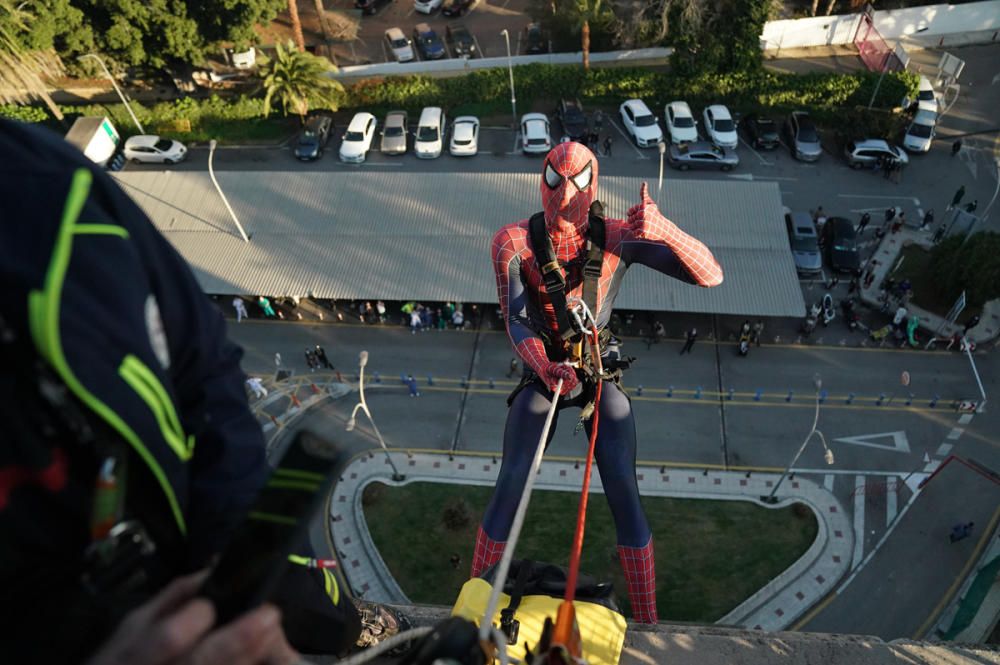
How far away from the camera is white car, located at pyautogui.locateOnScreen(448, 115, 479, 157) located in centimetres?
3866

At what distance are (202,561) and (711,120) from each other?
130ft

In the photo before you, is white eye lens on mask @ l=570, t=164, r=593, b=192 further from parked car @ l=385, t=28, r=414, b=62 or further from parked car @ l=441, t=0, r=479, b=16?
parked car @ l=441, t=0, r=479, b=16

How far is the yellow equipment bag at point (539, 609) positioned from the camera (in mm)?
10086

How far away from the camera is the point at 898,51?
137 feet

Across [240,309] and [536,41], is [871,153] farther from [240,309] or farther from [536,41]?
[240,309]

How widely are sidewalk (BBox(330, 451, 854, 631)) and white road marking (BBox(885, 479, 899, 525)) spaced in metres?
1.60

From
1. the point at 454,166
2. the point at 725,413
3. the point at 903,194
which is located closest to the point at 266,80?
the point at 454,166

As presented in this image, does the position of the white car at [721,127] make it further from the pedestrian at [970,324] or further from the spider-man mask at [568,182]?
the spider-man mask at [568,182]

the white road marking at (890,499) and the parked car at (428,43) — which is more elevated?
the parked car at (428,43)

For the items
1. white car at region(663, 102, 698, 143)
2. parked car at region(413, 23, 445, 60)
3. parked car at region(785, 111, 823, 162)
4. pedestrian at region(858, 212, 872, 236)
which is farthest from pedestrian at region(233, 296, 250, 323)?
parked car at region(785, 111, 823, 162)

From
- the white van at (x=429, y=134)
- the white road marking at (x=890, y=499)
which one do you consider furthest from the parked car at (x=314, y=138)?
the white road marking at (x=890, y=499)

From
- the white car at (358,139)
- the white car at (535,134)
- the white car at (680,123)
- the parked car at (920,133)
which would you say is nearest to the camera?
the parked car at (920,133)

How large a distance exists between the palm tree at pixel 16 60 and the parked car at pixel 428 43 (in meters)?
22.3

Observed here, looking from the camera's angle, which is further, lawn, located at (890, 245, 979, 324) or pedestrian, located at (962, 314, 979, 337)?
lawn, located at (890, 245, 979, 324)
